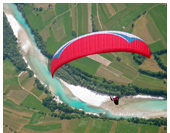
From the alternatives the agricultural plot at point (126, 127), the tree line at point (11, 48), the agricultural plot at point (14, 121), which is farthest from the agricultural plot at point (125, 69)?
the agricultural plot at point (14, 121)

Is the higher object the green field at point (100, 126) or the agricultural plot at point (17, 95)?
the agricultural plot at point (17, 95)

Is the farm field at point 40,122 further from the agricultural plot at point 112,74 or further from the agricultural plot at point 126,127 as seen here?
the agricultural plot at point 112,74

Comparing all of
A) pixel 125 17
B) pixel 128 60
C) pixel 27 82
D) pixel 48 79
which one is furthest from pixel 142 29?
pixel 27 82

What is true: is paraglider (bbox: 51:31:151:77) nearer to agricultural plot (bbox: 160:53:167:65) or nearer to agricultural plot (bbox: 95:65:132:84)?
agricultural plot (bbox: 95:65:132:84)

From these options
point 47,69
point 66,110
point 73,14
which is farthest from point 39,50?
point 66,110

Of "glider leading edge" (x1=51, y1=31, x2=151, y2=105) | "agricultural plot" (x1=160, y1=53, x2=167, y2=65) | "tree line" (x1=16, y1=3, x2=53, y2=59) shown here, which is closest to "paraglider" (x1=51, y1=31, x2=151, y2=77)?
"glider leading edge" (x1=51, y1=31, x2=151, y2=105)

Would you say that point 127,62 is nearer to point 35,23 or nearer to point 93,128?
point 93,128
